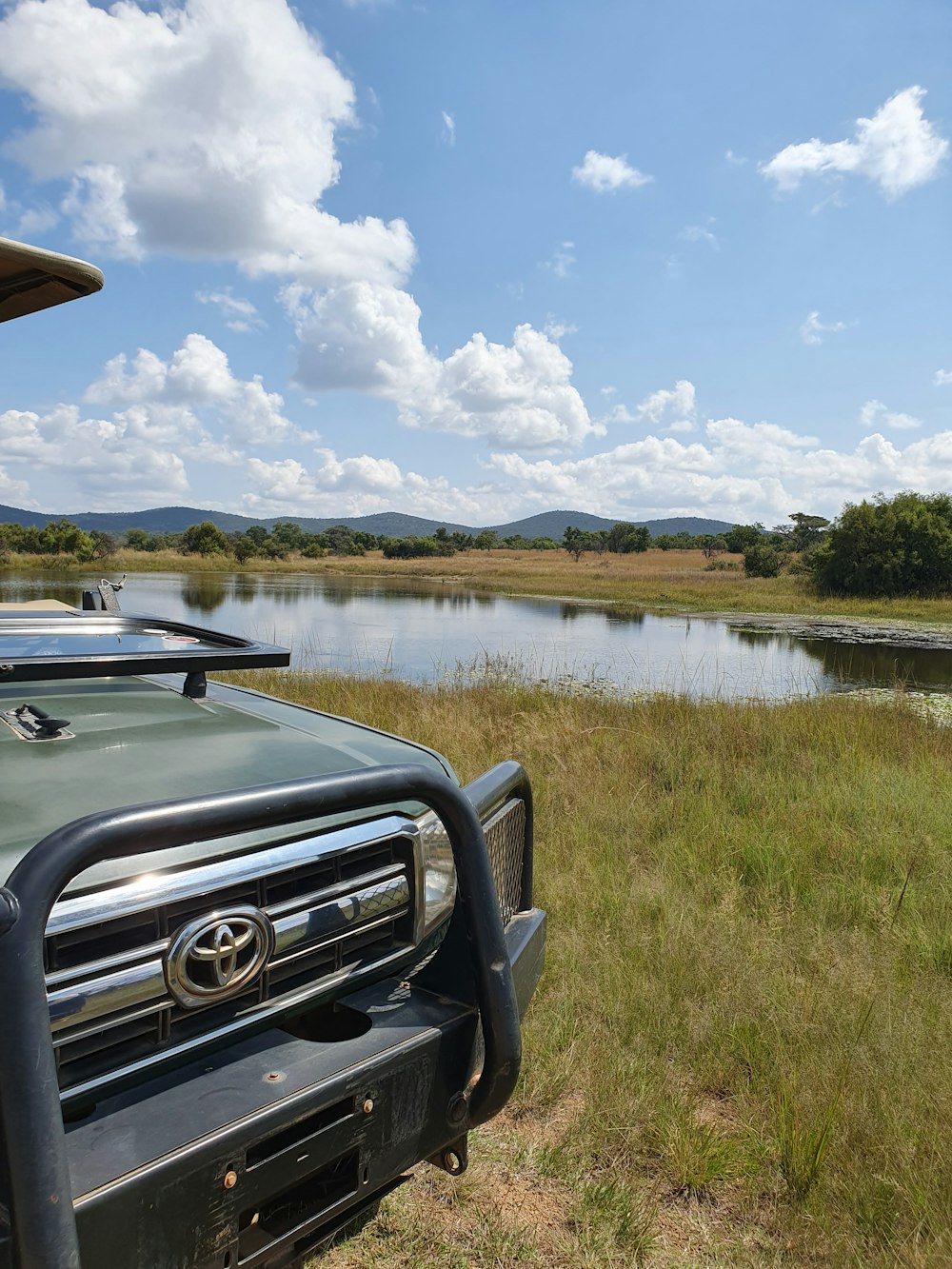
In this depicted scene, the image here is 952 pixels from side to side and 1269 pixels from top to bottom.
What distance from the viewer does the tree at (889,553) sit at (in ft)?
146

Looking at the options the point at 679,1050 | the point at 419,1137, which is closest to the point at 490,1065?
the point at 419,1137

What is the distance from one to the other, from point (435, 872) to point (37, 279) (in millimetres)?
2216

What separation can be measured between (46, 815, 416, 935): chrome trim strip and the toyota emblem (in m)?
0.05

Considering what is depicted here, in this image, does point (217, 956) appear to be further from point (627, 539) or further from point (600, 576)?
point (627, 539)

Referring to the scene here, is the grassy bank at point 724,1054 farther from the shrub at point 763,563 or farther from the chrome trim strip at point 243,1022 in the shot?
the shrub at point 763,563

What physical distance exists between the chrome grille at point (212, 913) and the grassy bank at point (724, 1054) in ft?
2.80

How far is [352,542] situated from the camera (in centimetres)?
9625

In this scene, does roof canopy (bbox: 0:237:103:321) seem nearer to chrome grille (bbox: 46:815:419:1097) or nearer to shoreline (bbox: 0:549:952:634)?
chrome grille (bbox: 46:815:419:1097)

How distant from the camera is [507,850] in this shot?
7.08ft

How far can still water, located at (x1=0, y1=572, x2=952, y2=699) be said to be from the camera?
485 inches

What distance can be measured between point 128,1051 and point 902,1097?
2154mm

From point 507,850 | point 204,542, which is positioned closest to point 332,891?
point 507,850

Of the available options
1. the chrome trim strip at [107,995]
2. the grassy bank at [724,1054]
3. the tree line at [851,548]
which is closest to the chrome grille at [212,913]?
the chrome trim strip at [107,995]

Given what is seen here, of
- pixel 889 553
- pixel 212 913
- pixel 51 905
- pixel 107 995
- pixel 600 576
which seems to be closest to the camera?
pixel 51 905
